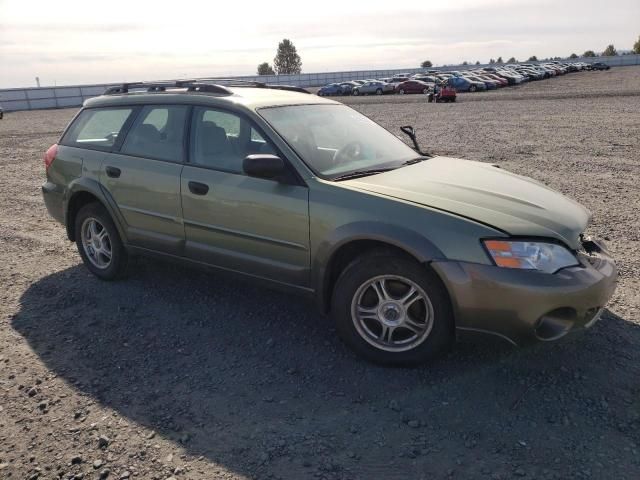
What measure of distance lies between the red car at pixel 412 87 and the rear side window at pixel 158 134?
133ft

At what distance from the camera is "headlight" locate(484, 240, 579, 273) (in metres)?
3.11

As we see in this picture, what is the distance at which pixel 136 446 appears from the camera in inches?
115

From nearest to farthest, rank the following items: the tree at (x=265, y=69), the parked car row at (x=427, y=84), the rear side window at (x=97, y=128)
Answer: the rear side window at (x=97, y=128) < the parked car row at (x=427, y=84) < the tree at (x=265, y=69)

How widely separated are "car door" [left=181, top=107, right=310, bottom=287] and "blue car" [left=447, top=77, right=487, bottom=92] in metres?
39.3

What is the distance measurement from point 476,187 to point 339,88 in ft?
150

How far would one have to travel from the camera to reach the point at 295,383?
3.48 meters

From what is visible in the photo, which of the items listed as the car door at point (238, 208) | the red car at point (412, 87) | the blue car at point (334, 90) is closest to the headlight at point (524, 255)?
the car door at point (238, 208)

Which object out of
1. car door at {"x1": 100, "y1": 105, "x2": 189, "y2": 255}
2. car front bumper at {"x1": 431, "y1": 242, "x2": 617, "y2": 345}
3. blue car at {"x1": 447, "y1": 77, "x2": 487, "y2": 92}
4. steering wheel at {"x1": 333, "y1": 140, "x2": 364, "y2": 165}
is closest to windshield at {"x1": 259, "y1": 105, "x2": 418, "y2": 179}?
steering wheel at {"x1": 333, "y1": 140, "x2": 364, "y2": 165}

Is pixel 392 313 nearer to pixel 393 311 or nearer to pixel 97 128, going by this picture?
pixel 393 311

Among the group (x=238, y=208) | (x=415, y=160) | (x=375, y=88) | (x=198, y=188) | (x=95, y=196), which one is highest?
(x=415, y=160)

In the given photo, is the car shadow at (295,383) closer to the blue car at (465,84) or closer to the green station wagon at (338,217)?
the green station wagon at (338,217)

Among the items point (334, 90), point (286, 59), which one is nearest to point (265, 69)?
point (286, 59)

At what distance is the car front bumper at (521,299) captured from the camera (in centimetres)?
306

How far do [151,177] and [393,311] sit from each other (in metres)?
2.31
